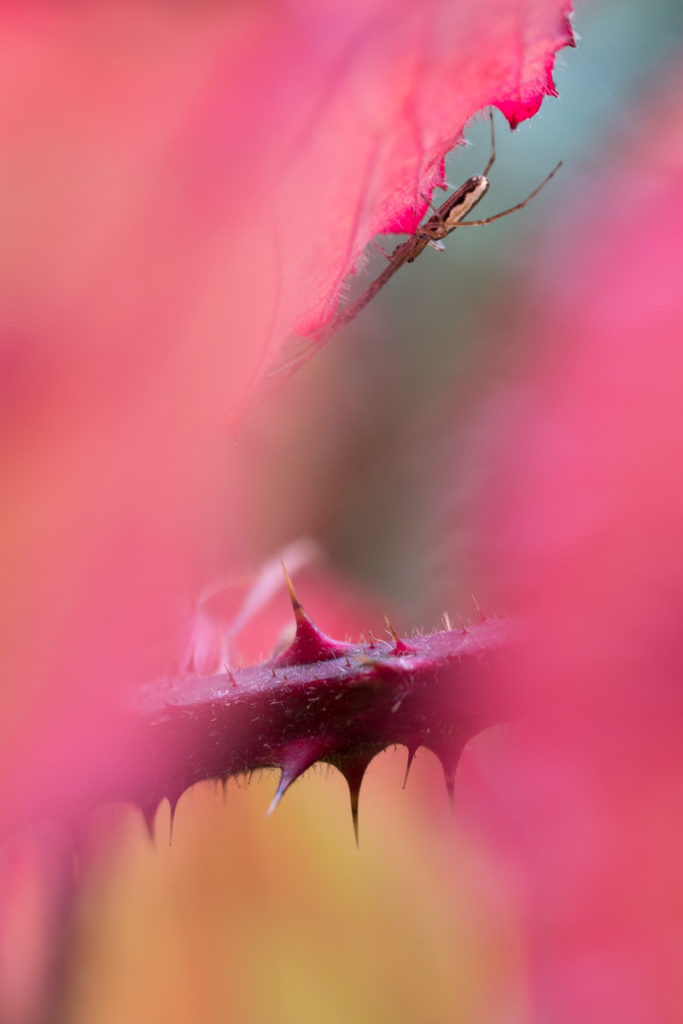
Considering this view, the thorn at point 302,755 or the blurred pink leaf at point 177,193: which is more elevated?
the blurred pink leaf at point 177,193

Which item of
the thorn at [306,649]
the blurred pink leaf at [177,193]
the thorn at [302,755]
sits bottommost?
the thorn at [302,755]

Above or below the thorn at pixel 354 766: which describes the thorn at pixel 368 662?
above

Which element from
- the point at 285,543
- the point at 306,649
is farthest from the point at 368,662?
the point at 285,543

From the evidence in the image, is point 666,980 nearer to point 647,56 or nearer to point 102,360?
point 102,360

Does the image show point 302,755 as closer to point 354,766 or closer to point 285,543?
point 354,766

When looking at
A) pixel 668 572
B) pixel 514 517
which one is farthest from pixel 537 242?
pixel 668 572

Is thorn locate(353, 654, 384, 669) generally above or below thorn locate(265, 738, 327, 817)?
above

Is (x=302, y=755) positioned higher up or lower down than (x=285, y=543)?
lower down

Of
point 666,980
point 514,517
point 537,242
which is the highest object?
point 537,242
